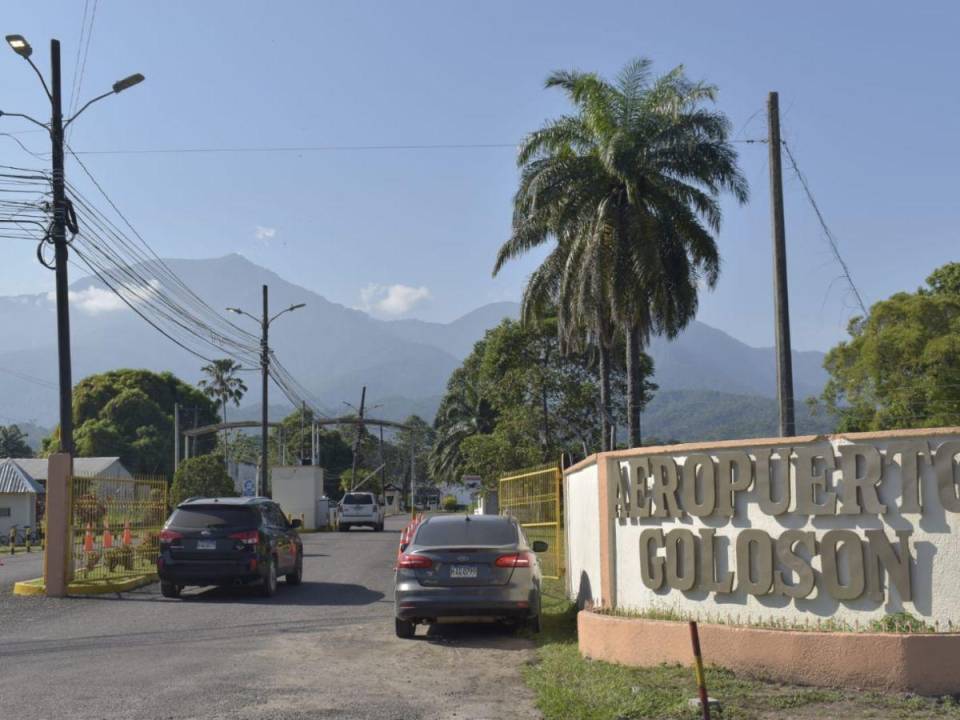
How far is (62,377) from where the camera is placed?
1938cm

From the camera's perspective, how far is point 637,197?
94.6 ft

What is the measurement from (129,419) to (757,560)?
3464 inches

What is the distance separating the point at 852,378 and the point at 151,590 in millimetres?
33870

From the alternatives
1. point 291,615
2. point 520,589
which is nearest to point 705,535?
point 520,589

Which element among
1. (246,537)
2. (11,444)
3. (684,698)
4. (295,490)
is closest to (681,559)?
(684,698)

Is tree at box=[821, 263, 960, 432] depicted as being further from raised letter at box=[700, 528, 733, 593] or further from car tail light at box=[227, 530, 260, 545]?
raised letter at box=[700, 528, 733, 593]

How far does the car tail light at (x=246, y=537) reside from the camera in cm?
1758

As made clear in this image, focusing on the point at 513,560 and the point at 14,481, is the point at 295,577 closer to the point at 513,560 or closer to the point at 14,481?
the point at 513,560

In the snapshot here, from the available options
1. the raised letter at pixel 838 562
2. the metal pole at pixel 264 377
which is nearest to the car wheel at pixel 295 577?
the raised letter at pixel 838 562

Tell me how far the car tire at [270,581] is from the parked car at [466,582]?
5.52 m

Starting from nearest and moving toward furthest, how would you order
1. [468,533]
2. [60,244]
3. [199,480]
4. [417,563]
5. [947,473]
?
[947,473] → [417,563] → [468,533] → [60,244] → [199,480]

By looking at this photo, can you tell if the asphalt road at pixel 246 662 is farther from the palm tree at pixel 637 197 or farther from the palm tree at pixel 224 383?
the palm tree at pixel 224 383

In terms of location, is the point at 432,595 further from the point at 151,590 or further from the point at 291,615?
the point at 151,590

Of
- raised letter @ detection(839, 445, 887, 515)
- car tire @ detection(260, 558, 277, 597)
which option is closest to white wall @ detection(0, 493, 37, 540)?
car tire @ detection(260, 558, 277, 597)
